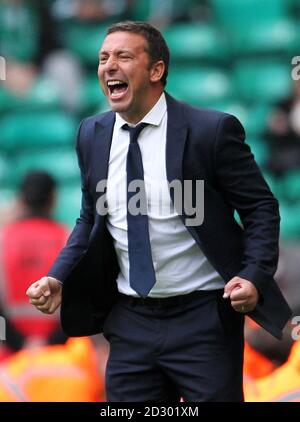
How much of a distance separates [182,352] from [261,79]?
5.16 metres

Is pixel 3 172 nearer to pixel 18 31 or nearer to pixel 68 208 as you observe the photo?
pixel 68 208

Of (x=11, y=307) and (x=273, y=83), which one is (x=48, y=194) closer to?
(x=11, y=307)

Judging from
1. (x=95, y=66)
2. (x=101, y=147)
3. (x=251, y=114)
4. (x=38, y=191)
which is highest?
(x=101, y=147)

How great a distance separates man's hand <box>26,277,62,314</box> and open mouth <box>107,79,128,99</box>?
629mm

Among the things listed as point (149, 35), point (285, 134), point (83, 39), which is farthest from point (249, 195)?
point (83, 39)

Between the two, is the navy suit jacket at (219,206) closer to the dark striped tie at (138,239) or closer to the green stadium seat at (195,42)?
the dark striped tie at (138,239)

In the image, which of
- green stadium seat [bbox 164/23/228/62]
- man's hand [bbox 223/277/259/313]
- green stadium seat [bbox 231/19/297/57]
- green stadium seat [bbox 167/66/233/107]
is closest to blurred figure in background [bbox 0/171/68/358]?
green stadium seat [bbox 167/66/233/107]

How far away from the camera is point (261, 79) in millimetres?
8438

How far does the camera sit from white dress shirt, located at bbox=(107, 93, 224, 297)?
11.6 feet

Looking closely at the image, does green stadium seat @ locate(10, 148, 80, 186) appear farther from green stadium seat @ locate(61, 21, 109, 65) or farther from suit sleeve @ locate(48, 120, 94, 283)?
suit sleeve @ locate(48, 120, 94, 283)

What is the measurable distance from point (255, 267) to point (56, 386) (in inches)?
51.6

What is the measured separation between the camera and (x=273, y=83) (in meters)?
8.39

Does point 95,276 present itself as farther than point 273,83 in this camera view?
No

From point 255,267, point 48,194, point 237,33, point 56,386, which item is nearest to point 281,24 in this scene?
point 237,33
